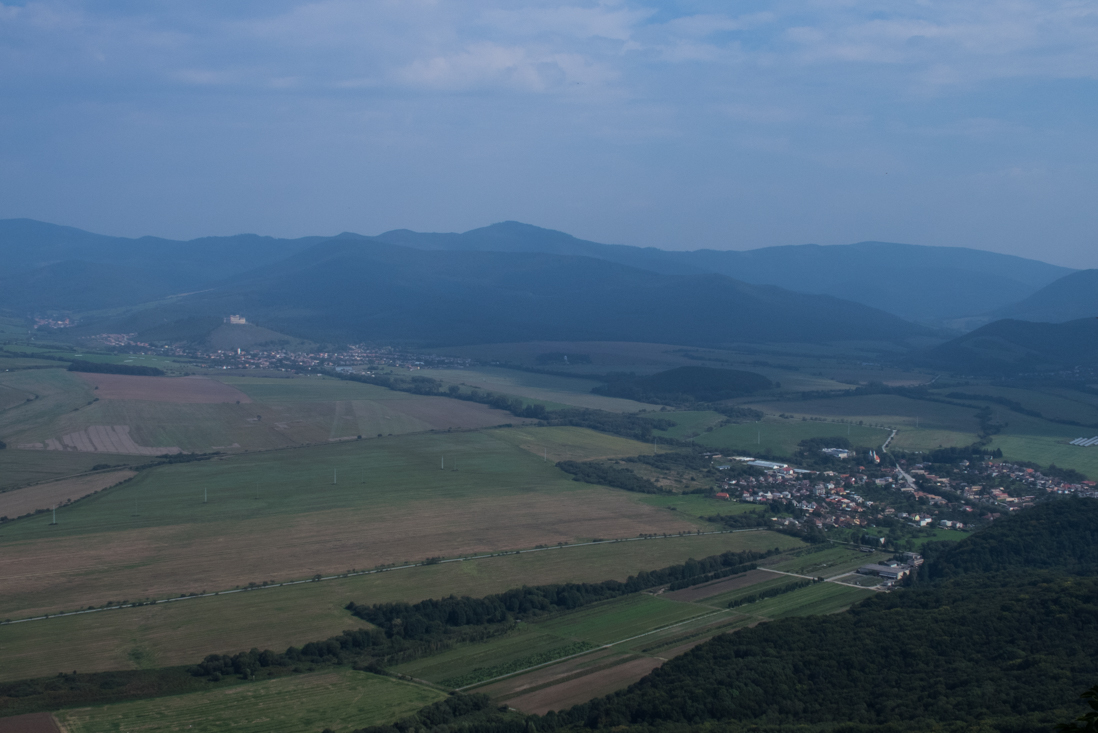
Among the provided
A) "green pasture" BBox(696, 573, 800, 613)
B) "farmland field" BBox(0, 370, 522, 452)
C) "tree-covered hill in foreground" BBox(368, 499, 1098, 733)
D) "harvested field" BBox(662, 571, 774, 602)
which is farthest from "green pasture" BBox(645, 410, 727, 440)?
"tree-covered hill in foreground" BBox(368, 499, 1098, 733)

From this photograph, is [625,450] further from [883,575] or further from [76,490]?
[76,490]

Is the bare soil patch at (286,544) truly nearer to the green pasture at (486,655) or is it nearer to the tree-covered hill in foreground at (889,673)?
the green pasture at (486,655)

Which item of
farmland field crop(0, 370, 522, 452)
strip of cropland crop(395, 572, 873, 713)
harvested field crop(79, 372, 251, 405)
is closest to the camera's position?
strip of cropland crop(395, 572, 873, 713)

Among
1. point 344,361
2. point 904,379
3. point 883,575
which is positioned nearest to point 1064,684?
point 883,575

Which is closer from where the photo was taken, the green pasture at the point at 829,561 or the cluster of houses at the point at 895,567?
the cluster of houses at the point at 895,567

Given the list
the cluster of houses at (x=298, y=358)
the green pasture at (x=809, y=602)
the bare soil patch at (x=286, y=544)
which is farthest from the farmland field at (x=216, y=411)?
the green pasture at (x=809, y=602)

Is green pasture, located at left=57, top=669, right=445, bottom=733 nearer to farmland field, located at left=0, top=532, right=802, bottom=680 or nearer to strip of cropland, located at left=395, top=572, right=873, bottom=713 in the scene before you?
strip of cropland, located at left=395, top=572, right=873, bottom=713
